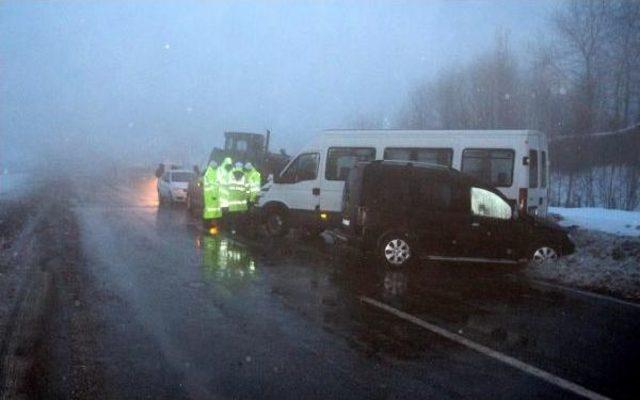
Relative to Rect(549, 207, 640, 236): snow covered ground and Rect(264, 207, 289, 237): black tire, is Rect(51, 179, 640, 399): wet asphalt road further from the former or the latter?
Rect(549, 207, 640, 236): snow covered ground

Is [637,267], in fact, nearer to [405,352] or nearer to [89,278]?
[405,352]

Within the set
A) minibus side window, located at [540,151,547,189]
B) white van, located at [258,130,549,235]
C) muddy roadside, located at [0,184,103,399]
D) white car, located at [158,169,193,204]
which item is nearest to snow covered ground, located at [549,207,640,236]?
minibus side window, located at [540,151,547,189]

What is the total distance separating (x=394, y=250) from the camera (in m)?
11.2

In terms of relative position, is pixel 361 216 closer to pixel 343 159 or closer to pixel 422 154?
pixel 422 154

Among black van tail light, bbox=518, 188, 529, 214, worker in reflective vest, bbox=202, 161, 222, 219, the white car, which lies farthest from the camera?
the white car

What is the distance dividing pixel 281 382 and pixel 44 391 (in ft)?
6.01

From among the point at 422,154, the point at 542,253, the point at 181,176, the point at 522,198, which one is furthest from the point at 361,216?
the point at 181,176

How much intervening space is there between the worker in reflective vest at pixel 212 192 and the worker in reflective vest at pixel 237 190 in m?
0.38

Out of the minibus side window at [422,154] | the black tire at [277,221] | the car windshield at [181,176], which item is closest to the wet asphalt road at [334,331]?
the minibus side window at [422,154]

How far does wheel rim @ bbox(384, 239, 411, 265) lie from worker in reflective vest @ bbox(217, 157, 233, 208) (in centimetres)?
698

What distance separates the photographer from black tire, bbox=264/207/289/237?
15.2 meters

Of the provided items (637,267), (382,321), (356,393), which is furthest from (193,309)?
(637,267)

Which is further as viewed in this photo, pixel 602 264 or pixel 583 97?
pixel 583 97

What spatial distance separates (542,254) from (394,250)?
8.72 feet
